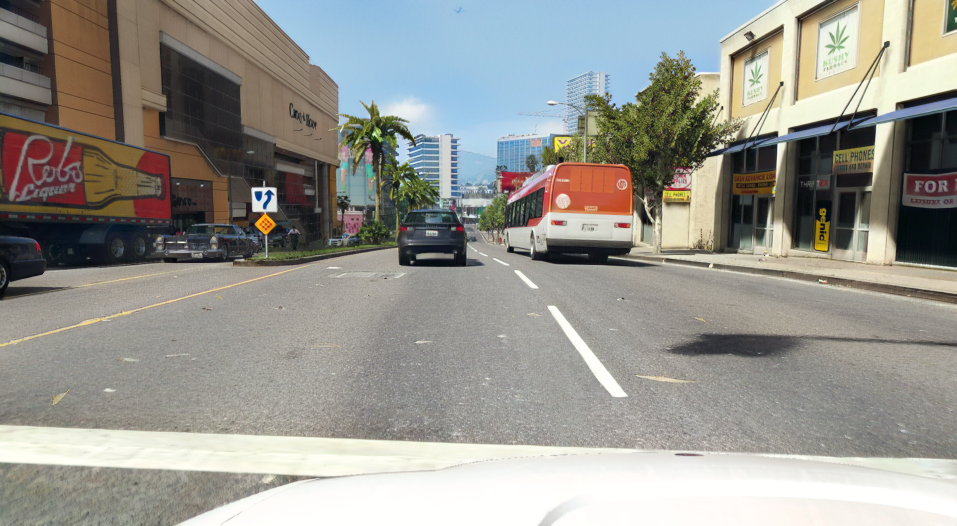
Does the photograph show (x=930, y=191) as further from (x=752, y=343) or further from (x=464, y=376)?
(x=464, y=376)

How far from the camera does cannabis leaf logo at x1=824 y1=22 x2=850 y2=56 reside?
1930 centimetres

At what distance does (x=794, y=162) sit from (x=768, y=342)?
18983 mm

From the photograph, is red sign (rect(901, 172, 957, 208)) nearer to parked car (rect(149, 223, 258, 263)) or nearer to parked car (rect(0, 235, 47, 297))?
parked car (rect(0, 235, 47, 297))

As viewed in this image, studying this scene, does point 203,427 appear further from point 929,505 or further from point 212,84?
point 212,84

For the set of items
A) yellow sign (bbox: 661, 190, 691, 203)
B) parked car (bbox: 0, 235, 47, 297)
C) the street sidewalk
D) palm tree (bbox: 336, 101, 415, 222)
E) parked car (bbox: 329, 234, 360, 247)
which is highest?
palm tree (bbox: 336, 101, 415, 222)

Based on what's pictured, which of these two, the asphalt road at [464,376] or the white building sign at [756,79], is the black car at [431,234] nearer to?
the asphalt road at [464,376]

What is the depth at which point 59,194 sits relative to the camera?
17.2 m

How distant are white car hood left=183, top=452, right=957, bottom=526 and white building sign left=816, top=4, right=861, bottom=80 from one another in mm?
21778

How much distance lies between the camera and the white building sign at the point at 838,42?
18.7m

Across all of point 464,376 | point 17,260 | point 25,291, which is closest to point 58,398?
point 464,376

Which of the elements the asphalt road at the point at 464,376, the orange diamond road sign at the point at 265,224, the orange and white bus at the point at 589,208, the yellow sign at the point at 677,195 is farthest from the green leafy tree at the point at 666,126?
the asphalt road at the point at 464,376

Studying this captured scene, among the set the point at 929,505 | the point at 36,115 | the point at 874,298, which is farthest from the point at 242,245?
the point at 929,505

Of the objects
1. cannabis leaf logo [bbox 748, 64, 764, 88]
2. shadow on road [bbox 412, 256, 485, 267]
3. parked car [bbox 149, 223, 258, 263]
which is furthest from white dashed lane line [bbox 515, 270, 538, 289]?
cannabis leaf logo [bbox 748, 64, 764, 88]

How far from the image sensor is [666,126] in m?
23.4
